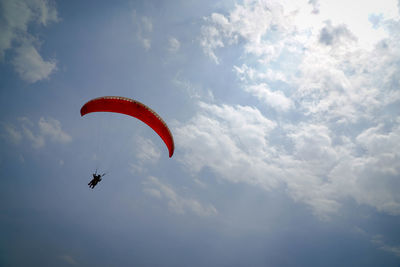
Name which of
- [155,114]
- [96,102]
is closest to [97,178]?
[96,102]

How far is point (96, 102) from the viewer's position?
41.2 feet

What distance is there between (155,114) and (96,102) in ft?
14.5

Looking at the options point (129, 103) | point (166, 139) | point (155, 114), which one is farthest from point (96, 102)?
point (166, 139)

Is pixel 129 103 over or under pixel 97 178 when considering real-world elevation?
over

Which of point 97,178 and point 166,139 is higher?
point 166,139

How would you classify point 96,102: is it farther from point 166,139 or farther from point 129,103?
point 166,139

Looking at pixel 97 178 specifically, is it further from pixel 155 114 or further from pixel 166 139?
pixel 155 114

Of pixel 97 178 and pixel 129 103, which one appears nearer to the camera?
pixel 129 103

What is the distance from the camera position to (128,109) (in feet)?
42.5

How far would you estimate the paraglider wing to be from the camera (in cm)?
1237

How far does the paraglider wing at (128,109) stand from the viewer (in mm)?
12367

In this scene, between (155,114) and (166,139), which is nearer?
(155,114)

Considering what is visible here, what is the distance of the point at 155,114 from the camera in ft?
41.7

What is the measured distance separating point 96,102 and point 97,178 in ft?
22.1
